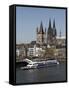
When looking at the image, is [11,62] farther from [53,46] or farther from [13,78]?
[53,46]

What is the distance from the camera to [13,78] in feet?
7.28

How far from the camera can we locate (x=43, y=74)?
91.4 inches

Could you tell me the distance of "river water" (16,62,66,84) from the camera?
225 cm

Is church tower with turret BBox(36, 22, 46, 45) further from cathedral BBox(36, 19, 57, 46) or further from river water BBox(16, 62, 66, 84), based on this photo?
river water BBox(16, 62, 66, 84)

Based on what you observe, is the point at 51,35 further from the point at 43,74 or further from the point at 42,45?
the point at 43,74

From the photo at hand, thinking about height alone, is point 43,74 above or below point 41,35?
below

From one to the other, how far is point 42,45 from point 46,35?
0.28 ft

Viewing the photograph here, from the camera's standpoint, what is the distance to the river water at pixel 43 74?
225cm

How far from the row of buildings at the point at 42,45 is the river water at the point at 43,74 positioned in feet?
0.36

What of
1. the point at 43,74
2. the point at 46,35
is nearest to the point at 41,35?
the point at 46,35

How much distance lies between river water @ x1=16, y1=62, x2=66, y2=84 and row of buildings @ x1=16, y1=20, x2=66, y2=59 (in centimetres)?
11

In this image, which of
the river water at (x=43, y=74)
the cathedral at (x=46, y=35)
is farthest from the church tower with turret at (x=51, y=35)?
the river water at (x=43, y=74)
